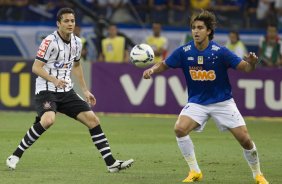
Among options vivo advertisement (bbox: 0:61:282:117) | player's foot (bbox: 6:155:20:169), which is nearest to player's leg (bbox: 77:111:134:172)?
player's foot (bbox: 6:155:20:169)

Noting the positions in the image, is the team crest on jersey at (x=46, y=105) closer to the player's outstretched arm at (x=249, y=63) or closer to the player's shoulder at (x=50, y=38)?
the player's shoulder at (x=50, y=38)

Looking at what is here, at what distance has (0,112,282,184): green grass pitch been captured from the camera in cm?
1139

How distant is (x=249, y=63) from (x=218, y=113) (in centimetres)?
80

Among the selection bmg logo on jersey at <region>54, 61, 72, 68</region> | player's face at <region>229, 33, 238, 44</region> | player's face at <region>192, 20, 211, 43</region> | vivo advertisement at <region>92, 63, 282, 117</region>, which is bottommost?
vivo advertisement at <region>92, 63, 282, 117</region>

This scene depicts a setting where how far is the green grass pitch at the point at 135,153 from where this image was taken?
11391 mm

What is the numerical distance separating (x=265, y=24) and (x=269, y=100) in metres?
4.61

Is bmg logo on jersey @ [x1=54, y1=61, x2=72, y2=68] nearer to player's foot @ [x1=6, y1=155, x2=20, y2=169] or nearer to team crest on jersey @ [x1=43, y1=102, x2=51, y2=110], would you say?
team crest on jersey @ [x1=43, y1=102, x2=51, y2=110]

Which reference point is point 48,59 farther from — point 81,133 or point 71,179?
point 81,133

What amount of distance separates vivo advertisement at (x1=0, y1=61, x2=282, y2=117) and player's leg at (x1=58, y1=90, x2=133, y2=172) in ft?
33.1

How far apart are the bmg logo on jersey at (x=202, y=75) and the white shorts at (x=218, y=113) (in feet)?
1.08

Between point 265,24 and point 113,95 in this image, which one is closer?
point 113,95

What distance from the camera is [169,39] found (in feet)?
86.8

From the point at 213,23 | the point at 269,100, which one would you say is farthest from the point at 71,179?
the point at 269,100

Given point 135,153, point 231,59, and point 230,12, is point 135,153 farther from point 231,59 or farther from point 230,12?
point 230,12
